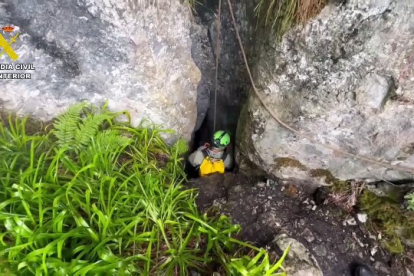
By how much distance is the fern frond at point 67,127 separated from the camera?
96.3 inches

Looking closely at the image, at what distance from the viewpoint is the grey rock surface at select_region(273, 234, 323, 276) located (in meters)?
2.04

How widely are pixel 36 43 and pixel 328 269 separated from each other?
2.68 metres

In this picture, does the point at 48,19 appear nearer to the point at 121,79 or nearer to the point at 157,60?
the point at 121,79

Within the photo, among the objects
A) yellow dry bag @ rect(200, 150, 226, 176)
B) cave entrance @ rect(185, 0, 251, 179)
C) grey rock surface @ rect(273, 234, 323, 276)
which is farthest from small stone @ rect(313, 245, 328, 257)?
cave entrance @ rect(185, 0, 251, 179)

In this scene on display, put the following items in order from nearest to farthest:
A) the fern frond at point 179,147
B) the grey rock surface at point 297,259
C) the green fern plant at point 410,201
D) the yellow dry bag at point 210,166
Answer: the grey rock surface at point 297,259
the green fern plant at point 410,201
the fern frond at point 179,147
the yellow dry bag at point 210,166

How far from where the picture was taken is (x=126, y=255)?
2086mm

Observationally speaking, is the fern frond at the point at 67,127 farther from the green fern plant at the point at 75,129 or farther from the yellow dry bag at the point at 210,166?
the yellow dry bag at the point at 210,166

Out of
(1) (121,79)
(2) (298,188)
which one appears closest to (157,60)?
(1) (121,79)

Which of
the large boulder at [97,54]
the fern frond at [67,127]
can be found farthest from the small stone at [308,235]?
the fern frond at [67,127]

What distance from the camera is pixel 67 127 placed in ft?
8.06

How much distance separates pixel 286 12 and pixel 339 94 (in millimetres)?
609

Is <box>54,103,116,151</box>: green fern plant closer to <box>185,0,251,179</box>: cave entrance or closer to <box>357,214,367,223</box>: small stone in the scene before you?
<box>185,0,251,179</box>: cave entrance

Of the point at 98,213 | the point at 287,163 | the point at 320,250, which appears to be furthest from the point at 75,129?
the point at 320,250

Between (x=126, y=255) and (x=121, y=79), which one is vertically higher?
(x=121, y=79)
